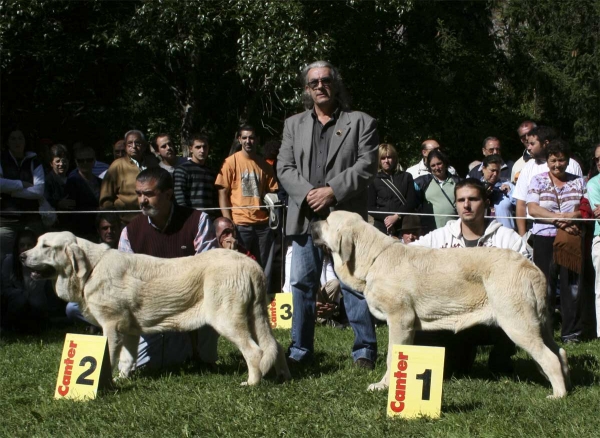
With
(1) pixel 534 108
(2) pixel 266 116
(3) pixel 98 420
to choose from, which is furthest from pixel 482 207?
(1) pixel 534 108

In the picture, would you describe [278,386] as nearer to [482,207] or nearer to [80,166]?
[482,207]

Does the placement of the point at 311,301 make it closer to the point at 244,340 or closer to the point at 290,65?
the point at 244,340

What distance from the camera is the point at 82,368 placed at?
5.30 meters

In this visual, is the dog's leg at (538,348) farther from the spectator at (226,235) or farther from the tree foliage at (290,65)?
the tree foliage at (290,65)

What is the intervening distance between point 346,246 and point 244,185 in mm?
4381

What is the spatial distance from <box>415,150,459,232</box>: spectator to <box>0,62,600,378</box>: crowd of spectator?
15 mm

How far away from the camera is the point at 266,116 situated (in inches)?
750

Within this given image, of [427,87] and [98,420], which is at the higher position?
[427,87]

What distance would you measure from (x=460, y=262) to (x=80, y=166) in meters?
5.98

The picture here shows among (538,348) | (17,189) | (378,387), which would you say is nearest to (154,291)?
(378,387)

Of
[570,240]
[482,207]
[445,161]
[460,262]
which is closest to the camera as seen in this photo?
[460,262]

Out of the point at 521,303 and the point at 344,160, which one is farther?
the point at 344,160

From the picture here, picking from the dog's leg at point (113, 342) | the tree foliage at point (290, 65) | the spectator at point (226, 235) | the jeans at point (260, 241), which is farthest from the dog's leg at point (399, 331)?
the tree foliage at point (290, 65)

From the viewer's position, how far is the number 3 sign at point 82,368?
17.2 feet
